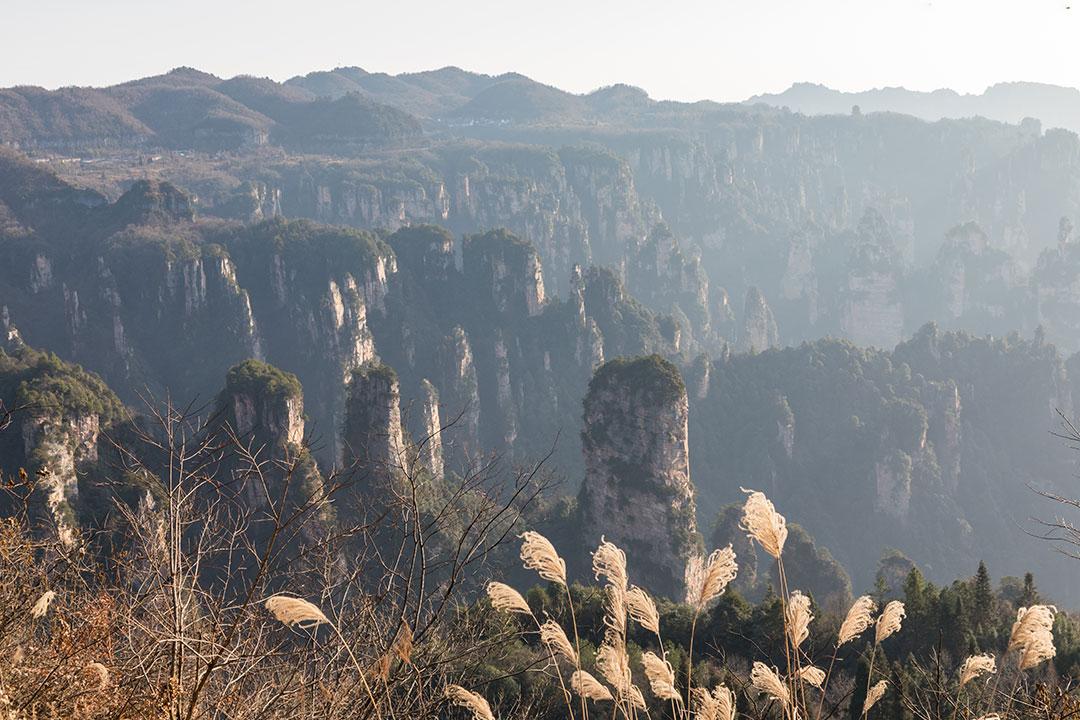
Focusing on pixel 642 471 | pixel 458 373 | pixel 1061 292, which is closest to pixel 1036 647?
pixel 642 471

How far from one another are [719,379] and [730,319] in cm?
7686

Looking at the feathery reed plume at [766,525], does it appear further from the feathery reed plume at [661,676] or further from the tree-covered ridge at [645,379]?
the tree-covered ridge at [645,379]

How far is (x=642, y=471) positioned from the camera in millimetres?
62094

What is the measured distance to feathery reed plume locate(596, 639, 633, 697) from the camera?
20.2 feet

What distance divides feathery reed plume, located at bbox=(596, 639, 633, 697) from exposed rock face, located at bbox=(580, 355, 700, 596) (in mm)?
55293

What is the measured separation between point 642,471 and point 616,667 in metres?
56.6

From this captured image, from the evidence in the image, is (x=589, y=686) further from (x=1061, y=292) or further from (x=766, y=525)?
(x=1061, y=292)

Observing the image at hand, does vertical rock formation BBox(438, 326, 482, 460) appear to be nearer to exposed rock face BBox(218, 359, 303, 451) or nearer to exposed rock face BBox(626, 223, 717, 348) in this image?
exposed rock face BBox(218, 359, 303, 451)

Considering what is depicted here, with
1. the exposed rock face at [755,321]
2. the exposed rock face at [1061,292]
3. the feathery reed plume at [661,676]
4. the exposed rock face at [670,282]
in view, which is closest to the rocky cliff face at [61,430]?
the feathery reed plume at [661,676]

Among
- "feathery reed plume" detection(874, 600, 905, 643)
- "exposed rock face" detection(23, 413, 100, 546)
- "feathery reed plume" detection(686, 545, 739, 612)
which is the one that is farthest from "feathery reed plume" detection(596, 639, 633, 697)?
"exposed rock face" detection(23, 413, 100, 546)

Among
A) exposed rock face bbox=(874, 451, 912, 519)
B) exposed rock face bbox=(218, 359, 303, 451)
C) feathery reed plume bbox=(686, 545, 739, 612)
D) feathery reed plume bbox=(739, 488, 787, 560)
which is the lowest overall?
exposed rock face bbox=(874, 451, 912, 519)

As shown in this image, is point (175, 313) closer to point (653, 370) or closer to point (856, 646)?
point (653, 370)

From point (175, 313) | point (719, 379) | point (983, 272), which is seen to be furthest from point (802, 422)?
point (983, 272)

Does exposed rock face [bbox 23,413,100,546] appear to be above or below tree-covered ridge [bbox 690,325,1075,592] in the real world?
above
